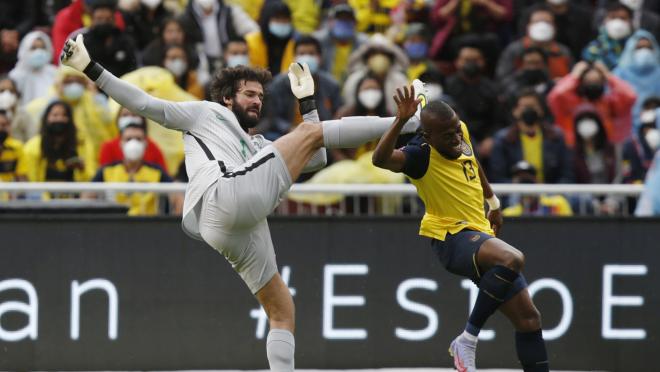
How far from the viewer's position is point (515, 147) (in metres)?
13.9

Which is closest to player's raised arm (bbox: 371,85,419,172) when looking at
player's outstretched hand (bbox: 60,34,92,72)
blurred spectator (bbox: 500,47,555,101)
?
player's outstretched hand (bbox: 60,34,92,72)

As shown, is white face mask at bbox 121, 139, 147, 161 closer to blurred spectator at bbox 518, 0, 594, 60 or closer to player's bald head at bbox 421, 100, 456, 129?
player's bald head at bbox 421, 100, 456, 129

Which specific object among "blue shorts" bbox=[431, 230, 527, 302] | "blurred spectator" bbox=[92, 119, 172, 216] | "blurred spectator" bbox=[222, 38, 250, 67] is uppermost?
"blurred spectator" bbox=[222, 38, 250, 67]

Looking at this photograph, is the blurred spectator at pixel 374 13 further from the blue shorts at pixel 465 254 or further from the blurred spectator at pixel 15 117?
the blue shorts at pixel 465 254

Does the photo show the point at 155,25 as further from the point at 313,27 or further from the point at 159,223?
the point at 159,223

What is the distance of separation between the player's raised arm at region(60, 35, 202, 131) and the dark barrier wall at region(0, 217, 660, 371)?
315cm

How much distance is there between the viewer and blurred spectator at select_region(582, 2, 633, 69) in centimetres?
1592

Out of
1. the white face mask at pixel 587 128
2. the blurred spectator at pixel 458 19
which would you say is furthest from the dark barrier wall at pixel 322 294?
the blurred spectator at pixel 458 19

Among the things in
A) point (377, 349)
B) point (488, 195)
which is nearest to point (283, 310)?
point (488, 195)

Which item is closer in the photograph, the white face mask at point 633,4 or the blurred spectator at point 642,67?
the blurred spectator at point 642,67

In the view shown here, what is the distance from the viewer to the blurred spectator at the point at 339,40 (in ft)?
51.9

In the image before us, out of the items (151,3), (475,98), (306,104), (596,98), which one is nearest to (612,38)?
(596,98)

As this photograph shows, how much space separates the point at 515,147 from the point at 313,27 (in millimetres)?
3664

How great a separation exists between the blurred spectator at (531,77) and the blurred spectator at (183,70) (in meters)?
3.19
